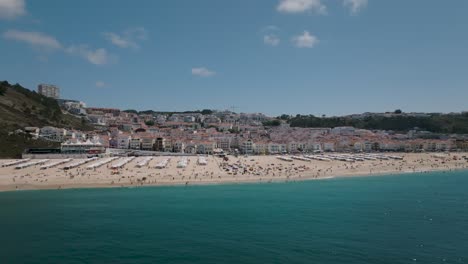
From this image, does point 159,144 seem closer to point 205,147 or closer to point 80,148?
point 205,147

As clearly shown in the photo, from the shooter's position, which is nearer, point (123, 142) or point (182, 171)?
point (182, 171)

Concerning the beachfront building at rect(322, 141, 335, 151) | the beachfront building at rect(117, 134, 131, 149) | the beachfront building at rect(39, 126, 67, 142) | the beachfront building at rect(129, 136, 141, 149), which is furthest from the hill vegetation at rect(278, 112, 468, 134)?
the beachfront building at rect(39, 126, 67, 142)

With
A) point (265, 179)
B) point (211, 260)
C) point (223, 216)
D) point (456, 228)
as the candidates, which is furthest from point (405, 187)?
point (211, 260)

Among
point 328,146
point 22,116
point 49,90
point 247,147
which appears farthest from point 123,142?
point 49,90

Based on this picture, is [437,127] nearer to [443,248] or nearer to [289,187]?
[289,187]

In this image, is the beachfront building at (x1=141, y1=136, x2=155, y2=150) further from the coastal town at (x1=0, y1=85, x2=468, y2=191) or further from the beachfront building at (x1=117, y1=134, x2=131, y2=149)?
the beachfront building at (x1=117, y1=134, x2=131, y2=149)

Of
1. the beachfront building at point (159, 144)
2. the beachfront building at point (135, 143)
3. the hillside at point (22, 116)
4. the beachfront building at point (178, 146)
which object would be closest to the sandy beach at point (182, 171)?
the hillside at point (22, 116)
